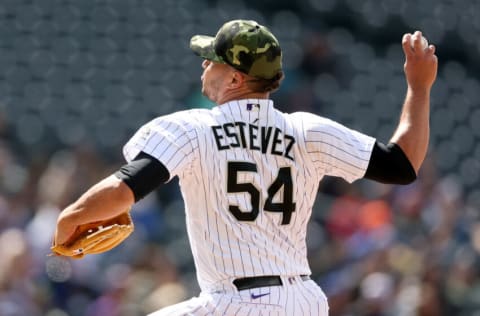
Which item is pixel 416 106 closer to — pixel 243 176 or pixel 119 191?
pixel 243 176

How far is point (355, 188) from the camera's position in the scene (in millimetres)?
8539

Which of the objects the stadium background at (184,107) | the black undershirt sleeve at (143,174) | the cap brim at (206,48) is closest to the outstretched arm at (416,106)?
the cap brim at (206,48)

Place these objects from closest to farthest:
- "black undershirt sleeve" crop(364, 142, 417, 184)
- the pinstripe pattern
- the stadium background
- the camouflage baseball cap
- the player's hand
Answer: the pinstripe pattern < the camouflage baseball cap < "black undershirt sleeve" crop(364, 142, 417, 184) < the player's hand < the stadium background

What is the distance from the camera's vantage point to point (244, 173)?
3.44 m

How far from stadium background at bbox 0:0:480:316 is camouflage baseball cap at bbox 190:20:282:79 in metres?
3.79

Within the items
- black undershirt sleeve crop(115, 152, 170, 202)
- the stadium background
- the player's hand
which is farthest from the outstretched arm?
the stadium background

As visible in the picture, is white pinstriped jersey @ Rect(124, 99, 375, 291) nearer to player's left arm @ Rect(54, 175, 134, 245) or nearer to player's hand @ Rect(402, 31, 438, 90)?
player's left arm @ Rect(54, 175, 134, 245)

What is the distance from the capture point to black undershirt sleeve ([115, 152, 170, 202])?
327 centimetres

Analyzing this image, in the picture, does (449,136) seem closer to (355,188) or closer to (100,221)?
(355,188)

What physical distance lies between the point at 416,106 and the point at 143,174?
1032 millimetres

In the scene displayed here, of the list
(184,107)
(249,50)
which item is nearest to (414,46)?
(249,50)

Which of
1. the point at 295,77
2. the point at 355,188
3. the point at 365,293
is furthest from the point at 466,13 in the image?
the point at 365,293

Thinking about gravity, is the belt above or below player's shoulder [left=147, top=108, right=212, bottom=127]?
below

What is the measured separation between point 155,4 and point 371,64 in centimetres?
205
